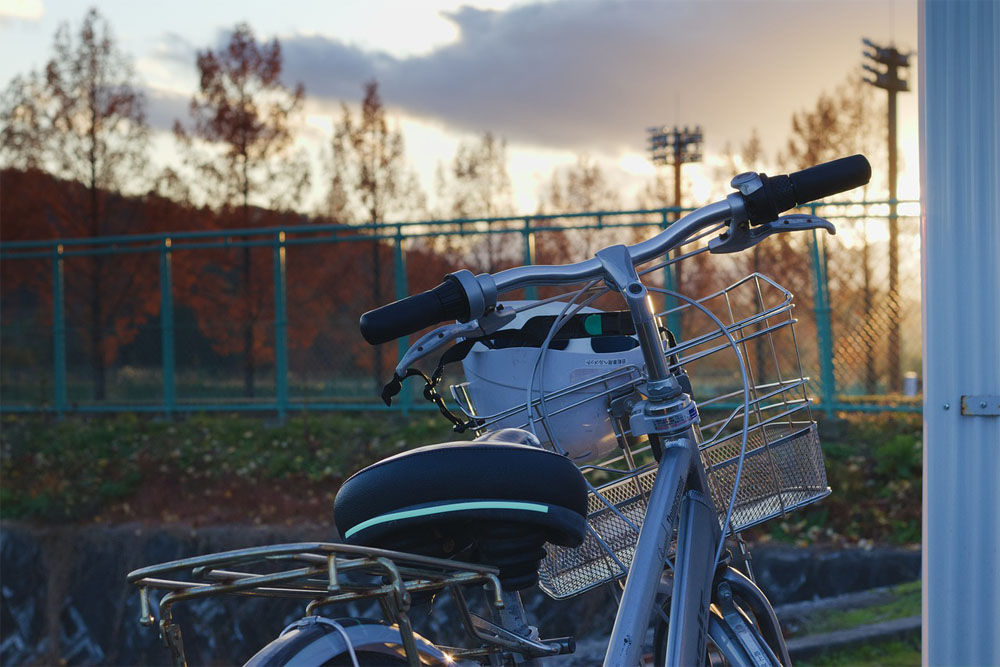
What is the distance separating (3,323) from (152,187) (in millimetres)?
4033

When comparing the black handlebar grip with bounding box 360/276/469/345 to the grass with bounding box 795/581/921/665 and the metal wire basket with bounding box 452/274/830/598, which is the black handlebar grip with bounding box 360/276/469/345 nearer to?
the metal wire basket with bounding box 452/274/830/598

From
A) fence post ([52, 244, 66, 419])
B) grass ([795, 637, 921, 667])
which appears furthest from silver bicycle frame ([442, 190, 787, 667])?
fence post ([52, 244, 66, 419])

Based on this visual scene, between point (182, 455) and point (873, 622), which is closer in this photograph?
point (873, 622)

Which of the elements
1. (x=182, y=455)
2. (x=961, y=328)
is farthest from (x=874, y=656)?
(x=182, y=455)

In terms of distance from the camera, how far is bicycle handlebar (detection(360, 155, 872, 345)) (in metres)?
1.52

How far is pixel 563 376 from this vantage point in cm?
180

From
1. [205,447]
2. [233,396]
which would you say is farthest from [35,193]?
[205,447]

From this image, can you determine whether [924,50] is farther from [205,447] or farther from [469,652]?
[205,447]

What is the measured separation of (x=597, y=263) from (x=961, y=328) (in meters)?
1.12

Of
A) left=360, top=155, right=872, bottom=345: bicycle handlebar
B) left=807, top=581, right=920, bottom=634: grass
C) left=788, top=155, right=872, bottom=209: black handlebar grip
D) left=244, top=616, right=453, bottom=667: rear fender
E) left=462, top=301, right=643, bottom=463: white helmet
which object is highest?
left=788, top=155, right=872, bottom=209: black handlebar grip

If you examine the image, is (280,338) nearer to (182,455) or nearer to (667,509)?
(182,455)

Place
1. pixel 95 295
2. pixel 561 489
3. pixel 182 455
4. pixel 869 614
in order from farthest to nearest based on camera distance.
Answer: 1. pixel 95 295
2. pixel 182 455
3. pixel 869 614
4. pixel 561 489

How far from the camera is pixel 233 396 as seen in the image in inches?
387

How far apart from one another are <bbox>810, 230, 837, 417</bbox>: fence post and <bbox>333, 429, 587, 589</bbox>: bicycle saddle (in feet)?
24.9
